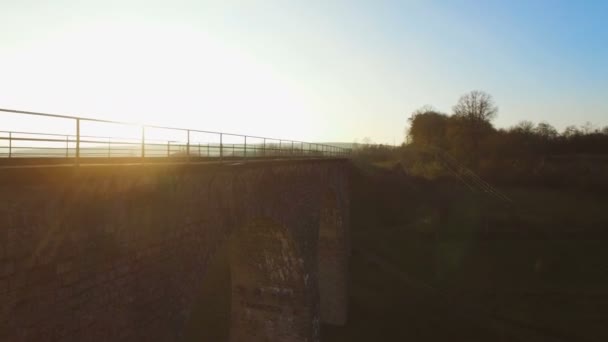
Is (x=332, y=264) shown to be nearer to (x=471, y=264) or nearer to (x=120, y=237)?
(x=471, y=264)

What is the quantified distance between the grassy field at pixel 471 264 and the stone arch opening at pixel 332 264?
0.87 meters

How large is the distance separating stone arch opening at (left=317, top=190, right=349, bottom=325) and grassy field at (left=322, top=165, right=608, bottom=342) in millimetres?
868

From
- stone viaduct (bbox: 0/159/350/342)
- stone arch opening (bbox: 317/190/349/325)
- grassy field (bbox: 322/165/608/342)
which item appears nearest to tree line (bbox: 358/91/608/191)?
grassy field (bbox: 322/165/608/342)

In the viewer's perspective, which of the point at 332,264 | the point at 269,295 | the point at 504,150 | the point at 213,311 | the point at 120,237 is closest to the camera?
the point at 120,237

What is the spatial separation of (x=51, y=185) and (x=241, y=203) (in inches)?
199

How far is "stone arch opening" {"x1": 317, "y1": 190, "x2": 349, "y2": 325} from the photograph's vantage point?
22.2 metres

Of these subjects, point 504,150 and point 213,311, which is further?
point 504,150

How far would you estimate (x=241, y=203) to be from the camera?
973 cm

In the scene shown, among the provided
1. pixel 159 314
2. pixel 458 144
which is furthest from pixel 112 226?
pixel 458 144

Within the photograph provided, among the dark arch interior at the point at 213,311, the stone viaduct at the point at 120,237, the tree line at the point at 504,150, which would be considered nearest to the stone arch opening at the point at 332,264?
the dark arch interior at the point at 213,311

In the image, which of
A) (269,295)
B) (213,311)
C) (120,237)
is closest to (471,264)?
(213,311)

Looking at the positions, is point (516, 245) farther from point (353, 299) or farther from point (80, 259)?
point (80, 259)

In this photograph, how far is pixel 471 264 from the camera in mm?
28781

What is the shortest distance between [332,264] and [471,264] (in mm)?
11528
